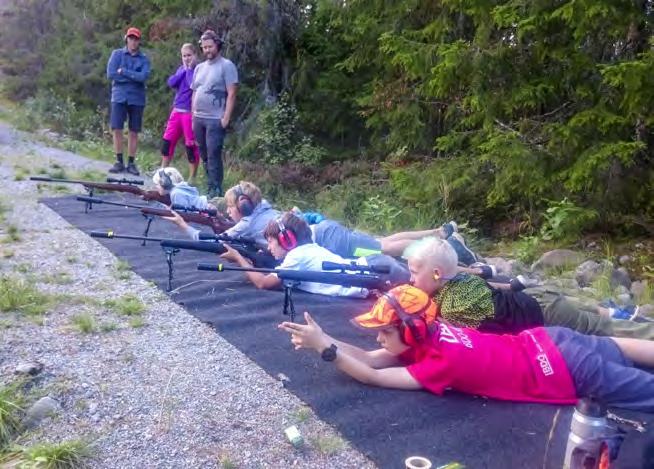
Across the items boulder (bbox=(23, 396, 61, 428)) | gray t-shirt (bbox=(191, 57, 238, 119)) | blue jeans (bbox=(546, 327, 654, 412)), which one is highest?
gray t-shirt (bbox=(191, 57, 238, 119))

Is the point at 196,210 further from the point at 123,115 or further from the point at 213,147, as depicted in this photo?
the point at 123,115

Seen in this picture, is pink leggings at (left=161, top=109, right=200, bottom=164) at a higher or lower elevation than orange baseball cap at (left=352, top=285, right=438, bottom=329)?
higher

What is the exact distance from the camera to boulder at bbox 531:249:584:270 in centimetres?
645

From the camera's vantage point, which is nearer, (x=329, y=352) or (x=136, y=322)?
(x=329, y=352)

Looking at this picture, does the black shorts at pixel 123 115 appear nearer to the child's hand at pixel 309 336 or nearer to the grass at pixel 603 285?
the grass at pixel 603 285

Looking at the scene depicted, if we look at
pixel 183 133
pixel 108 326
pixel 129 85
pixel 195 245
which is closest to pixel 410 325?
pixel 108 326

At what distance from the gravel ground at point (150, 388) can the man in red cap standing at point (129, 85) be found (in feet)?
16.6

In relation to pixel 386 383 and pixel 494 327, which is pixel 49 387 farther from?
pixel 494 327

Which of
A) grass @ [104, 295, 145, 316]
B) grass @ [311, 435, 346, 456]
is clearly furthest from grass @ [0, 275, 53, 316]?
grass @ [311, 435, 346, 456]

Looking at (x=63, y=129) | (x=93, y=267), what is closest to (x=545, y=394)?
(x=93, y=267)

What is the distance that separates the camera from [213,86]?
8547 mm

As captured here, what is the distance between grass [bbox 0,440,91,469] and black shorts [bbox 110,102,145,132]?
7910 millimetres

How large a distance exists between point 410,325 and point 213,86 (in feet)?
20.3

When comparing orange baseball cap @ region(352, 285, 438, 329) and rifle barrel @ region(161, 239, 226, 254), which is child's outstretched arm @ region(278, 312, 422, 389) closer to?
orange baseball cap @ region(352, 285, 438, 329)
